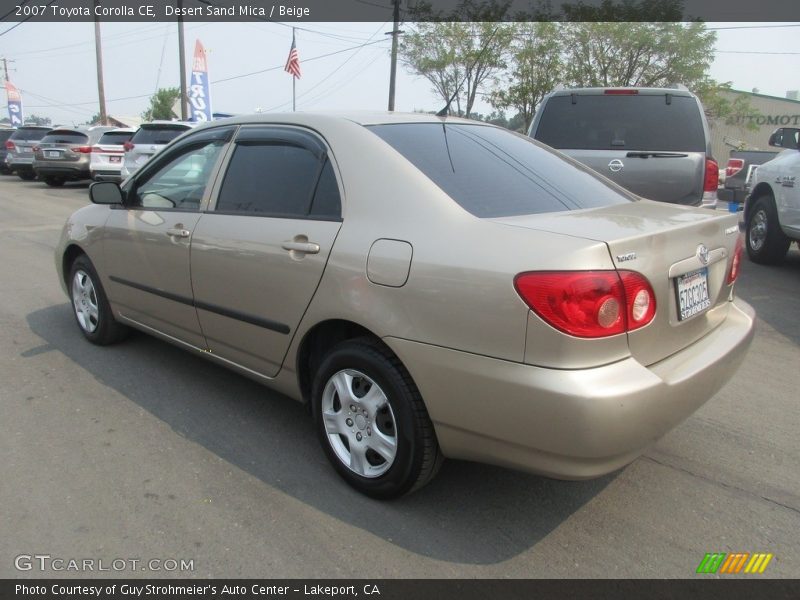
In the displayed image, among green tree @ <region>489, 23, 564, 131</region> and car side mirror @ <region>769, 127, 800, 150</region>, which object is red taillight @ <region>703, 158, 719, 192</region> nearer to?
car side mirror @ <region>769, 127, 800, 150</region>

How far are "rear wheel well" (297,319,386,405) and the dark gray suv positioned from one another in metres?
4.23

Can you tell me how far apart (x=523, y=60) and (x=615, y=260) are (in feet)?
85.7

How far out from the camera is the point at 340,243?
2641mm

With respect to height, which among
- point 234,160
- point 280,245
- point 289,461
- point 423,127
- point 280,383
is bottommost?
point 289,461

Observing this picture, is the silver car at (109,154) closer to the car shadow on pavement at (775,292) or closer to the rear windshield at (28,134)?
the rear windshield at (28,134)

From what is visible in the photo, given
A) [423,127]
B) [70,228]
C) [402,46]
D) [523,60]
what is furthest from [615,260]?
[402,46]

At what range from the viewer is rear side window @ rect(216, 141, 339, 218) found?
9.57ft

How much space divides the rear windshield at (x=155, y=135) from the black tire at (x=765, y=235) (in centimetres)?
1086

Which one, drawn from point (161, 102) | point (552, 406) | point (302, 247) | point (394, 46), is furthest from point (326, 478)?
point (161, 102)

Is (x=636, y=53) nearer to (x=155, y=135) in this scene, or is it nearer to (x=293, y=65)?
(x=293, y=65)

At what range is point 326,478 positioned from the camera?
9.43ft
